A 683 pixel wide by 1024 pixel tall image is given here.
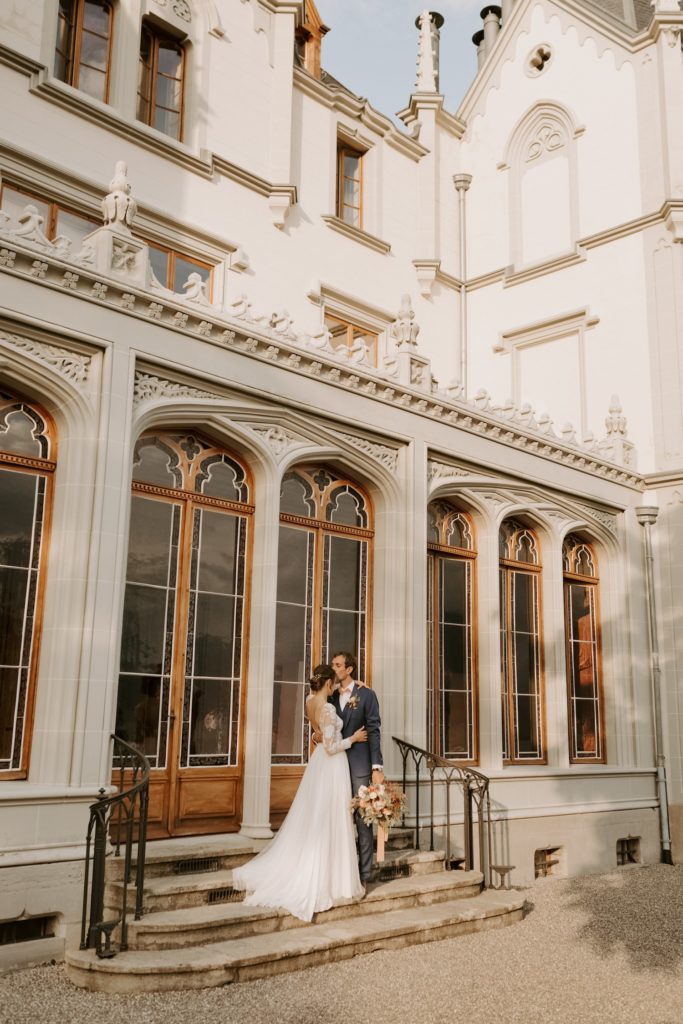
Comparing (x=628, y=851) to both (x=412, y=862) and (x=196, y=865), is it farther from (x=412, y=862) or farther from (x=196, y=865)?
(x=196, y=865)

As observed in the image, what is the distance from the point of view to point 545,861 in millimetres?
11914

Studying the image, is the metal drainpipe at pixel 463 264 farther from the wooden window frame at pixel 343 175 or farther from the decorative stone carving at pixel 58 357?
the decorative stone carving at pixel 58 357

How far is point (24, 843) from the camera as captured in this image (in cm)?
709

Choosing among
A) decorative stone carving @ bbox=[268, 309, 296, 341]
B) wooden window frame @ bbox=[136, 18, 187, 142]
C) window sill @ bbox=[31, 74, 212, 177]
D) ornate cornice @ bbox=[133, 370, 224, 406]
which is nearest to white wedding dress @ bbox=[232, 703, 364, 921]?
ornate cornice @ bbox=[133, 370, 224, 406]

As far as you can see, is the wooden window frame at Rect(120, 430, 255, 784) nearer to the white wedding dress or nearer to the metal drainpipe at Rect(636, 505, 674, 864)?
the white wedding dress

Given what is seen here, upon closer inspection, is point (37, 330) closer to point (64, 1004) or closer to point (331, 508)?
point (331, 508)

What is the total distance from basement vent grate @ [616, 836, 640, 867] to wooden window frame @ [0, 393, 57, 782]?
340 inches

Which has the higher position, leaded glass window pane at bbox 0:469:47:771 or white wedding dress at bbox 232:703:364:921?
leaded glass window pane at bbox 0:469:47:771

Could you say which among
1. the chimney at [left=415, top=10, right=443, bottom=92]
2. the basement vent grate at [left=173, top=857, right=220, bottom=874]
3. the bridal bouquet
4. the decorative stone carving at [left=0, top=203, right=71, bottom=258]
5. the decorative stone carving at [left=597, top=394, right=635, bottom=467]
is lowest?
the basement vent grate at [left=173, top=857, right=220, bottom=874]

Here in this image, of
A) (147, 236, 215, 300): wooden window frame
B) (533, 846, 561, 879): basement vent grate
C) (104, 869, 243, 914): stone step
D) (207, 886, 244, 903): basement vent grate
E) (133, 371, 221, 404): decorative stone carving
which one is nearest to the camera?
(104, 869, 243, 914): stone step

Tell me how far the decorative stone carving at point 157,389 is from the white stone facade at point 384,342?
0.03m

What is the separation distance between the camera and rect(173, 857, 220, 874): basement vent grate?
780 centimetres

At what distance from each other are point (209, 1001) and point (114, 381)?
4821 mm

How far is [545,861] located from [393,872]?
12.6 ft
